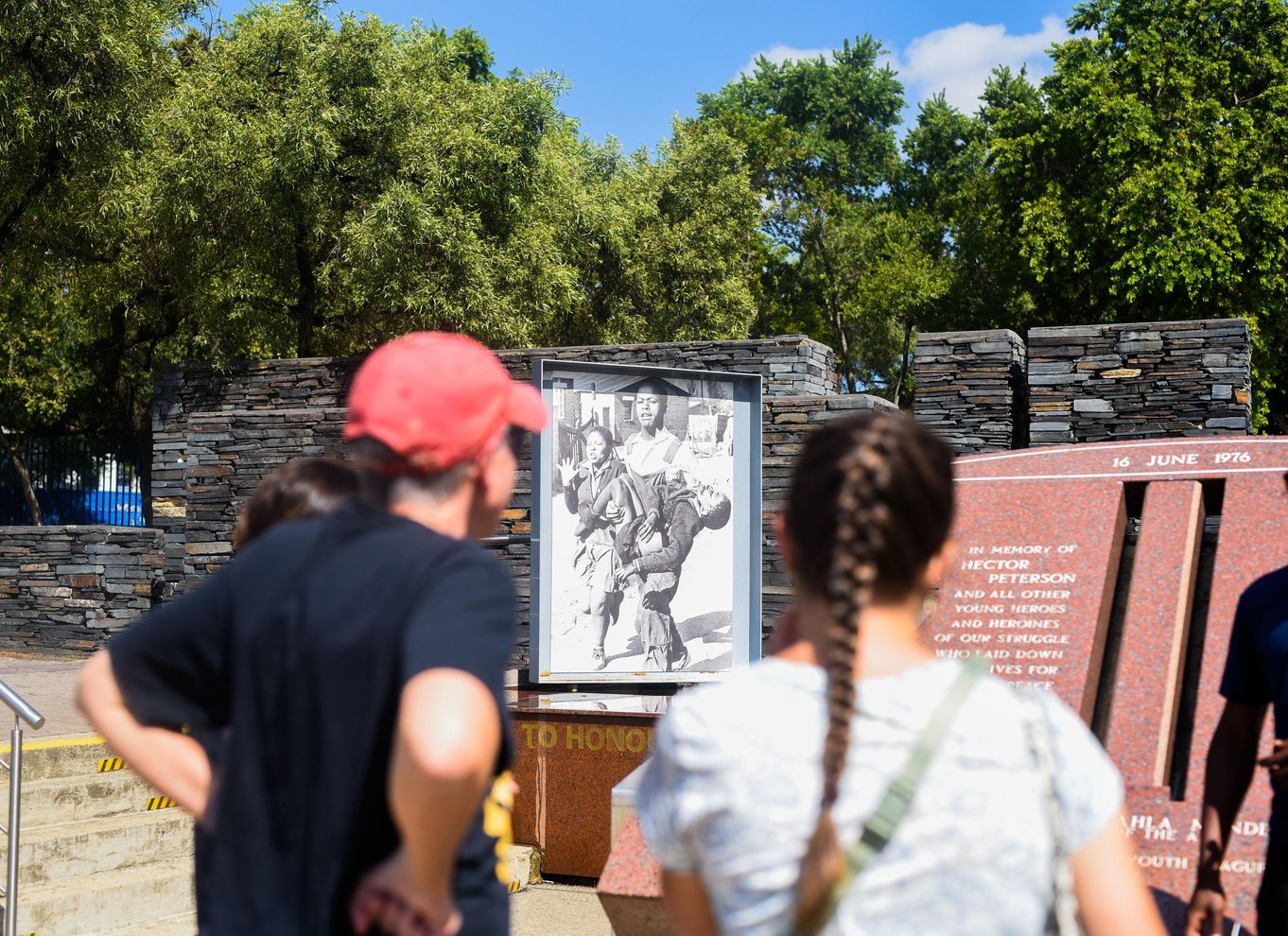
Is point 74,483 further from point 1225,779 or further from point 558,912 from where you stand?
point 1225,779

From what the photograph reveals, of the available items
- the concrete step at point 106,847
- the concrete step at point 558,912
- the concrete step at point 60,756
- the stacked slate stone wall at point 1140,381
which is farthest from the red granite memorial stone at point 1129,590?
the stacked slate stone wall at point 1140,381

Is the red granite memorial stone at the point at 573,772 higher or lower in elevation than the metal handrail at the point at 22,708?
lower

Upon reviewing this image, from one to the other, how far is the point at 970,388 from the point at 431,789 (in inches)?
317

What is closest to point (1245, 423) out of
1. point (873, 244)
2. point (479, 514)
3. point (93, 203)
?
point (479, 514)

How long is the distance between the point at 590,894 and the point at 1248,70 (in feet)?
66.0

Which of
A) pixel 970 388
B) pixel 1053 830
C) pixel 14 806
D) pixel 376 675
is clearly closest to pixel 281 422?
pixel 970 388

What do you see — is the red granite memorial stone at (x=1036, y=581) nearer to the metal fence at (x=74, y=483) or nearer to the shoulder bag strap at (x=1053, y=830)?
the shoulder bag strap at (x=1053, y=830)

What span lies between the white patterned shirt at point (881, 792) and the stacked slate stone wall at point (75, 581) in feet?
38.9

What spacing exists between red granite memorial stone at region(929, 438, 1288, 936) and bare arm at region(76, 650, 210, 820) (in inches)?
95.2

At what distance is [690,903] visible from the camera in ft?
4.38

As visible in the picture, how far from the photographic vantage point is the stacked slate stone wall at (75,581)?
479 inches

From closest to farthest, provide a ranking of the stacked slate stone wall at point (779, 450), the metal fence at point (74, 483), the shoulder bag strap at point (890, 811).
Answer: the shoulder bag strap at point (890, 811), the stacked slate stone wall at point (779, 450), the metal fence at point (74, 483)

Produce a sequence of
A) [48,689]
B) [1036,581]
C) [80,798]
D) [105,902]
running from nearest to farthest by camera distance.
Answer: [1036,581], [105,902], [80,798], [48,689]

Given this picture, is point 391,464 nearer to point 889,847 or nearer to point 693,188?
point 889,847
